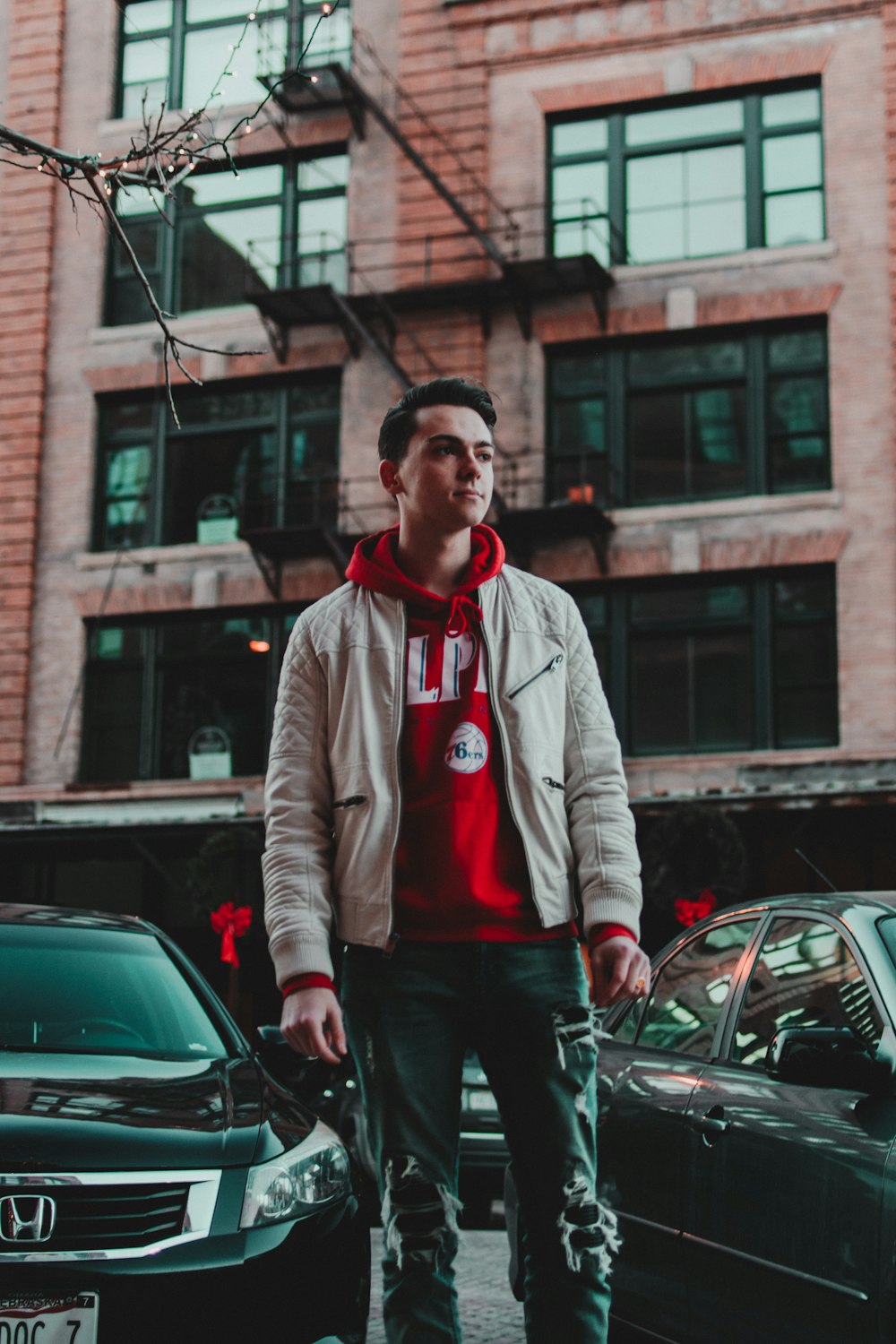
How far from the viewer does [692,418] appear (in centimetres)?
2053

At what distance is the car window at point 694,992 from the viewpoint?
506 cm

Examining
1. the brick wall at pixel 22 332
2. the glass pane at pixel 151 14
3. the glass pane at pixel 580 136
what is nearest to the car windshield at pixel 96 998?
the brick wall at pixel 22 332

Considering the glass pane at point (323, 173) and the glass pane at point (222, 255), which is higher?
the glass pane at point (323, 173)

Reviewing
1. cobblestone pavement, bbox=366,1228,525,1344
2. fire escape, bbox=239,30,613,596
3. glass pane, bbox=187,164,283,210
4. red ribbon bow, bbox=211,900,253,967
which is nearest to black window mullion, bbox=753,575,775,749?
fire escape, bbox=239,30,613,596

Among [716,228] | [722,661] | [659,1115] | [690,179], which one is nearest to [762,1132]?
[659,1115]

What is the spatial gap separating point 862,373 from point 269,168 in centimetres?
951

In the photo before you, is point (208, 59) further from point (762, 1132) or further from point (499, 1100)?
point (499, 1100)

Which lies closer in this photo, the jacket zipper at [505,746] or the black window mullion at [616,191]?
the jacket zipper at [505,746]

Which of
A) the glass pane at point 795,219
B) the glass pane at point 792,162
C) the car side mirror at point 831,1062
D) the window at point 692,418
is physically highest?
the glass pane at point 792,162

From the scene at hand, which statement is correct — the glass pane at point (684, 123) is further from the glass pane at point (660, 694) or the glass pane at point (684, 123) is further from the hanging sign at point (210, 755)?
the hanging sign at point (210, 755)

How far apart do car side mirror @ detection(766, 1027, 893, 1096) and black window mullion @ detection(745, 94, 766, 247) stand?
17905 mm

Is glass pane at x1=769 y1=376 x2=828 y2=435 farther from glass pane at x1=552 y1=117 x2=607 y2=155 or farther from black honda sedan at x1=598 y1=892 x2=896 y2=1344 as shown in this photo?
black honda sedan at x1=598 y1=892 x2=896 y2=1344

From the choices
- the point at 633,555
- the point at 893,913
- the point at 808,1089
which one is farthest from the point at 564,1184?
the point at 633,555

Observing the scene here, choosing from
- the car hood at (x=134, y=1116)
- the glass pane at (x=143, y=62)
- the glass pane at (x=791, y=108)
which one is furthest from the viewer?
the glass pane at (x=143, y=62)
